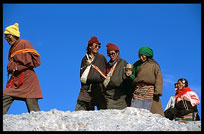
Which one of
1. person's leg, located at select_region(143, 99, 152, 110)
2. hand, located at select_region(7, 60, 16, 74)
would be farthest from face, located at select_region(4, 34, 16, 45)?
person's leg, located at select_region(143, 99, 152, 110)

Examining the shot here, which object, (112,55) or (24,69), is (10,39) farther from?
(112,55)

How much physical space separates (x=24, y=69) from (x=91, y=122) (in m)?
2.26

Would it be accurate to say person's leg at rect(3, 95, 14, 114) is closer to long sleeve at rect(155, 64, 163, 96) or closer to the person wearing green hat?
the person wearing green hat

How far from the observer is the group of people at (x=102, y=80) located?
8000 millimetres

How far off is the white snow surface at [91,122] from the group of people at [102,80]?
65 centimetres

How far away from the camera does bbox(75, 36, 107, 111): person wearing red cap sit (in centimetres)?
879

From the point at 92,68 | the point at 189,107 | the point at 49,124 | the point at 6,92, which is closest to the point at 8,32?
the point at 6,92

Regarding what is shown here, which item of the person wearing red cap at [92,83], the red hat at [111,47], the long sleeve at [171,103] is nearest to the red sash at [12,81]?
the person wearing red cap at [92,83]

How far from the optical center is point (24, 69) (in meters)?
8.08

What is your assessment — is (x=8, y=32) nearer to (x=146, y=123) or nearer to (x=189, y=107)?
(x=146, y=123)

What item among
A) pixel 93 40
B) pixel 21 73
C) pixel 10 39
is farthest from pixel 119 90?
pixel 10 39

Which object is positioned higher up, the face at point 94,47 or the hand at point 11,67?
the face at point 94,47

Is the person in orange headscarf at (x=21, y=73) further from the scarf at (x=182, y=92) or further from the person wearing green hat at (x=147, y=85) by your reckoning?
the scarf at (x=182, y=92)

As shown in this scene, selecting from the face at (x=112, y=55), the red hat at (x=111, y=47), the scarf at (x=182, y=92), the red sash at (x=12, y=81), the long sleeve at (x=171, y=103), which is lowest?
the long sleeve at (x=171, y=103)
